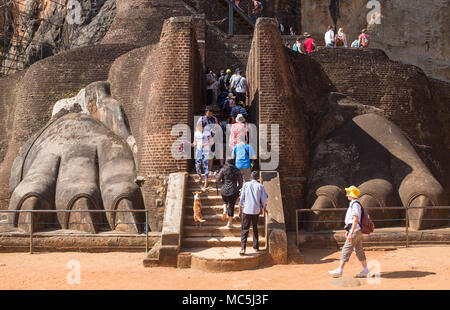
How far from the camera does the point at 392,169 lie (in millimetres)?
13141

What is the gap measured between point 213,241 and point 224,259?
0.97m

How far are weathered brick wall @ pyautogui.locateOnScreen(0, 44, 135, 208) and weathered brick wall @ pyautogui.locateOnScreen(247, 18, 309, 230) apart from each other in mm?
6051

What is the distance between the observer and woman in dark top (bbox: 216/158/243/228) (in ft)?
32.2

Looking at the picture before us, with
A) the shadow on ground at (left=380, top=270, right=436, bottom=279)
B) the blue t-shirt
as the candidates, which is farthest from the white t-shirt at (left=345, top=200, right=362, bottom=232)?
the blue t-shirt

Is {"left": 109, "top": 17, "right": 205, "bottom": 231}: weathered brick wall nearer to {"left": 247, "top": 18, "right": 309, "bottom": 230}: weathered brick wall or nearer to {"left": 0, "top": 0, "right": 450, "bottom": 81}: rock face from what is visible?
{"left": 247, "top": 18, "right": 309, "bottom": 230}: weathered brick wall

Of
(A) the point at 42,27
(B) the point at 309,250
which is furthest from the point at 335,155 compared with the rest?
(A) the point at 42,27

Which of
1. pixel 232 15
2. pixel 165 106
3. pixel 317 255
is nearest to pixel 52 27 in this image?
pixel 232 15

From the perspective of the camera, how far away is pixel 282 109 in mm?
12406

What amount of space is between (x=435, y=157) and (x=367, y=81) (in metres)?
2.86

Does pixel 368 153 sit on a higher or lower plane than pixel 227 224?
higher

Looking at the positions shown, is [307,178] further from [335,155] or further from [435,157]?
[435,157]

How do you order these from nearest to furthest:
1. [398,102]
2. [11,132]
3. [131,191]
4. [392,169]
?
[131,191] → [392,169] → [398,102] → [11,132]

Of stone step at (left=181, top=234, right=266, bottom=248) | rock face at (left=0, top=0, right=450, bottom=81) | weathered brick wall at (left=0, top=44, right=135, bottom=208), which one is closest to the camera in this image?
stone step at (left=181, top=234, right=266, bottom=248)

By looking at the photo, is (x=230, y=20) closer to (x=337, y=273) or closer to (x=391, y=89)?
(x=391, y=89)
